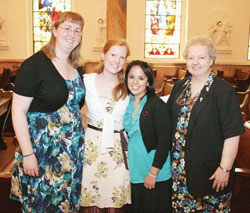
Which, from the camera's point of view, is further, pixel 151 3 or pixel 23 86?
pixel 151 3

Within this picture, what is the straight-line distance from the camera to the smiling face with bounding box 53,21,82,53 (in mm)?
1990

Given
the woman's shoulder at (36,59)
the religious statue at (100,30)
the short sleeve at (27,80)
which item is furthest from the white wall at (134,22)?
the short sleeve at (27,80)

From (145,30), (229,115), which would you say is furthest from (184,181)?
(145,30)

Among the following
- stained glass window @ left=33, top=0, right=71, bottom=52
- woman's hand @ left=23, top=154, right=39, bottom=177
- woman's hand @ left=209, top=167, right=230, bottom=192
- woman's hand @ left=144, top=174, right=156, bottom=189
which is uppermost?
stained glass window @ left=33, top=0, right=71, bottom=52

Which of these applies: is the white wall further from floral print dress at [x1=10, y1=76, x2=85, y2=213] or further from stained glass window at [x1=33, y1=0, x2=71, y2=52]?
floral print dress at [x1=10, y1=76, x2=85, y2=213]

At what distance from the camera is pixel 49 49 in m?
2.00

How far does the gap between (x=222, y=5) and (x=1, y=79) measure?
8.22 m

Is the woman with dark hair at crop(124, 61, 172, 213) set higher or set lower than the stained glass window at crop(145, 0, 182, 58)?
lower

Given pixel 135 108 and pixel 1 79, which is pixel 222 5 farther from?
pixel 135 108

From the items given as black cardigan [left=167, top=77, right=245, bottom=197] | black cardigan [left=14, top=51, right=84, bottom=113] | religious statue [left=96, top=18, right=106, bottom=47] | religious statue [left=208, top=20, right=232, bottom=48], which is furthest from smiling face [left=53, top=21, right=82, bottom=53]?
religious statue [left=208, top=20, right=232, bottom=48]

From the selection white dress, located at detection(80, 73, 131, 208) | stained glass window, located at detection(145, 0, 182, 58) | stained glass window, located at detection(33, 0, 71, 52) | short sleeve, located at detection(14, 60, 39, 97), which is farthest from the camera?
stained glass window, located at detection(145, 0, 182, 58)

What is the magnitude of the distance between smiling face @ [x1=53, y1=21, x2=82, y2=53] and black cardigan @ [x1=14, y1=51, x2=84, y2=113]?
139 millimetres

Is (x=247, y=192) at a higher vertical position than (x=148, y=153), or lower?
lower

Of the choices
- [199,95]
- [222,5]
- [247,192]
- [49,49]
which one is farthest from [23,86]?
[222,5]
